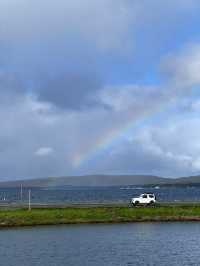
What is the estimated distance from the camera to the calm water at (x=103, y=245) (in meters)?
55.6

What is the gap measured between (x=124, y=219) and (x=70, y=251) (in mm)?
28249

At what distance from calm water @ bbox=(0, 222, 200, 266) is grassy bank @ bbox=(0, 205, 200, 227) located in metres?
4.18

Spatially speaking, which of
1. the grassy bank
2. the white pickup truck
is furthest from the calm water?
the white pickup truck

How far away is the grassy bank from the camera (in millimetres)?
87425

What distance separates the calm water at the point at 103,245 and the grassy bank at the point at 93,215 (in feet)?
13.7

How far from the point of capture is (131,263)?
53.6 m

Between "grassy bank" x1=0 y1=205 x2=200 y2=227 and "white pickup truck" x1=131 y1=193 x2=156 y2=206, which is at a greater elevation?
"white pickup truck" x1=131 y1=193 x2=156 y2=206

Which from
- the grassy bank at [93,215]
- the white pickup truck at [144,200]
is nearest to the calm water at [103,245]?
the grassy bank at [93,215]

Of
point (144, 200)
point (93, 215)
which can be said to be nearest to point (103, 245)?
point (93, 215)

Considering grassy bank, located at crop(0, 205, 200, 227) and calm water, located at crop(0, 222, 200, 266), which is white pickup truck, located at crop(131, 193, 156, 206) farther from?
calm water, located at crop(0, 222, 200, 266)

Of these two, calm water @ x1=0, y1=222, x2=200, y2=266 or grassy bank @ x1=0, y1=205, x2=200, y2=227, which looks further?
grassy bank @ x1=0, y1=205, x2=200, y2=227

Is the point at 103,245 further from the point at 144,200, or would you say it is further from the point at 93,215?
the point at 144,200

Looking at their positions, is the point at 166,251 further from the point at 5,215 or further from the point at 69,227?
the point at 5,215

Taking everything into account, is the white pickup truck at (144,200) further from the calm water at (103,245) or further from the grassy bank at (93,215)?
the calm water at (103,245)
